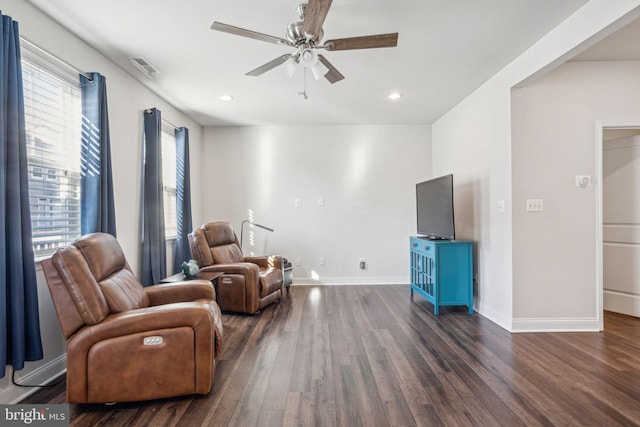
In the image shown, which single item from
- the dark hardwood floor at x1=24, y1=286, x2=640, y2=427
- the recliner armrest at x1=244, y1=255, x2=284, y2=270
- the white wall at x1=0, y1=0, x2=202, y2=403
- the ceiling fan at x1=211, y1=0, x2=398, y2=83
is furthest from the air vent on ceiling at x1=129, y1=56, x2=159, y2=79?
the dark hardwood floor at x1=24, y1=286, x2=640, y2=427

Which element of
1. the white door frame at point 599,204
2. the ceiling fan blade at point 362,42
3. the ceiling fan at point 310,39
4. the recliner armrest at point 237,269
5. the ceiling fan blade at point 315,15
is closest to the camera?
the ceiling fan blade at point 315,15

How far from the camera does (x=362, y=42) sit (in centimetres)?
198

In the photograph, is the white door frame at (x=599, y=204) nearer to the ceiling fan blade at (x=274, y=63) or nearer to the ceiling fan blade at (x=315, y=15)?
the ceiling fan blade at (x=315, y=15)

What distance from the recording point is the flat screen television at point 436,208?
11.3 feet

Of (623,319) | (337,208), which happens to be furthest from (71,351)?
(623,319)

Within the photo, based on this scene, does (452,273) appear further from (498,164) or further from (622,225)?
(622,225)

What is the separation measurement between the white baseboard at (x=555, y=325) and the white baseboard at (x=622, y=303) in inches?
34.5

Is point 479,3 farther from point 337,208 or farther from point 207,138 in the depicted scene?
point 207,138

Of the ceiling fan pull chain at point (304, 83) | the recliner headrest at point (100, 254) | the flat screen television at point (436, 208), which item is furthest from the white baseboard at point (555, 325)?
the recliner headrest at point (100, 254)

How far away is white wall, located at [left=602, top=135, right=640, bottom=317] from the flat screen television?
5.93 ft

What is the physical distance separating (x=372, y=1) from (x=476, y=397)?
2.62m

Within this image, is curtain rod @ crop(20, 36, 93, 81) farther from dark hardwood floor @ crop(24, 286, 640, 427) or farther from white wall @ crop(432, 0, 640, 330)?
white wall @ crop(432, 0, 640, 330)

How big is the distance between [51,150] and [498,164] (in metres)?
3.94

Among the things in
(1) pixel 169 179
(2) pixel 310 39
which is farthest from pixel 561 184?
(1) pixel 169 179
